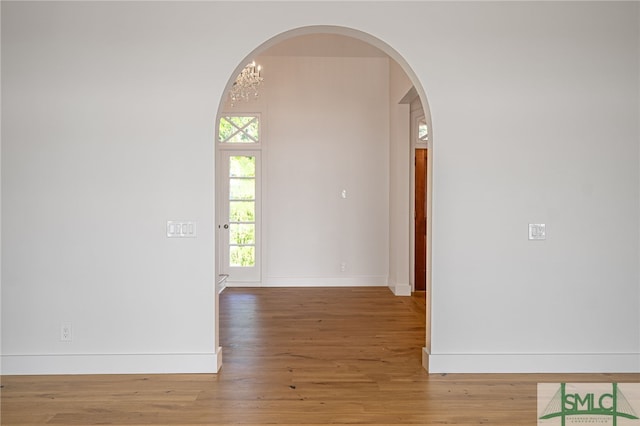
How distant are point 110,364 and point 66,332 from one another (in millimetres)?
390

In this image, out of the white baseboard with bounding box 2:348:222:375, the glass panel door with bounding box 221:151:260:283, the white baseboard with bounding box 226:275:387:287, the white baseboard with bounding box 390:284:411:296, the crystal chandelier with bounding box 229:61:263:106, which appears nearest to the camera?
the white baseboard with bounding box 2:348:222:375

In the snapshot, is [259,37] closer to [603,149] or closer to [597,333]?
[603,149]

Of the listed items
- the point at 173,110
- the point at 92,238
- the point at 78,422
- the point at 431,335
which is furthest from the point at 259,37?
the point at 78,422

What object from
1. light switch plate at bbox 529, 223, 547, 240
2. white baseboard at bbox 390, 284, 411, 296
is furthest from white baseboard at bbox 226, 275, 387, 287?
light switch plate at bbox 529, 223, 547, 240

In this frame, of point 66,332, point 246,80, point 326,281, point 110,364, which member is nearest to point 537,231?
point 110,364

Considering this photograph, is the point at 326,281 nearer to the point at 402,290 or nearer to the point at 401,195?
the point at 402,290

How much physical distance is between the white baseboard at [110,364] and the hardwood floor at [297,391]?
2.4 inches

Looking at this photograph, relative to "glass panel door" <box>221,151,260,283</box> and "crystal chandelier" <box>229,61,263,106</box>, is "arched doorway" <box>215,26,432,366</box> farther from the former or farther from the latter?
"crystal chandelier" <box>229,61,263,106</box>

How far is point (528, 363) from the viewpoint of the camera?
308 centimetres

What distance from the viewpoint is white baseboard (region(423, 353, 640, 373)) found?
3072 mm

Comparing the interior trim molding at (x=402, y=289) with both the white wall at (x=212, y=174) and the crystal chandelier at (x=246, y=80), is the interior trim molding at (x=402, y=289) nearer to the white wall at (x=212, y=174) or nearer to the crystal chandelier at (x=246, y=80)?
the white wall at (x=212, y=174)

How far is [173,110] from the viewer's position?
3051mm

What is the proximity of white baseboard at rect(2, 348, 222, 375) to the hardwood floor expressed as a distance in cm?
6

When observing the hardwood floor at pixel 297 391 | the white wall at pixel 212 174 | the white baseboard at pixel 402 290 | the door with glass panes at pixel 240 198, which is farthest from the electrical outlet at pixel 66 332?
the white baseboard at pixel 402 290
